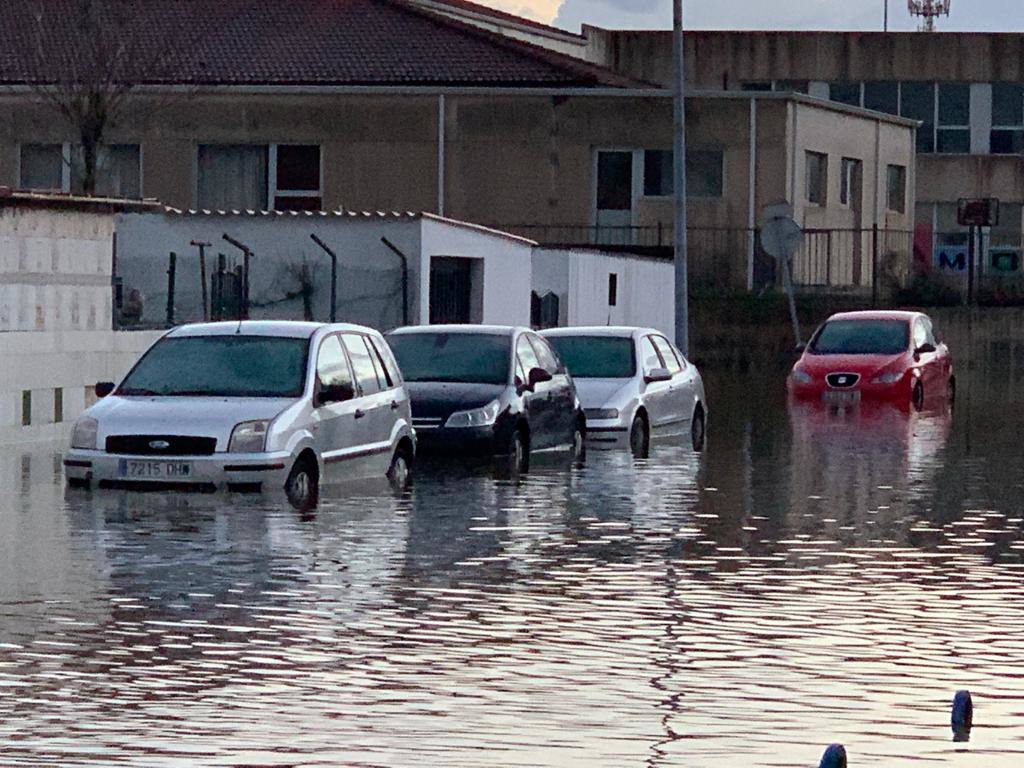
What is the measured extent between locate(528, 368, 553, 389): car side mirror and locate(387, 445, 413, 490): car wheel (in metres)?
3.06

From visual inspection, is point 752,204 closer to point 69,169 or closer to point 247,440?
point 69,169

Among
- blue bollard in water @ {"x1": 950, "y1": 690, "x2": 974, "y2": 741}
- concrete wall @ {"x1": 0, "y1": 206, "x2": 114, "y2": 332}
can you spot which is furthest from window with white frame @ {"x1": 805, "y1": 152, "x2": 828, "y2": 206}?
blue bollard in water @ {"x1": 950, "y1": 690, "x2": 974, "y2": 741}

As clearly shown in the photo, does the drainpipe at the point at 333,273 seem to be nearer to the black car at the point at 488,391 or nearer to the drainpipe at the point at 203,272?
the drainpipe at the point at 203,272

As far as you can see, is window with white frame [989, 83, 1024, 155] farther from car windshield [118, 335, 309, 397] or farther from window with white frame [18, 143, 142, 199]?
car windshield [118, 335, 309, 397]

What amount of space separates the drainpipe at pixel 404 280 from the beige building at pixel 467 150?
22.2 m

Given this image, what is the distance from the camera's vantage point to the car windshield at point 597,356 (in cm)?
2964

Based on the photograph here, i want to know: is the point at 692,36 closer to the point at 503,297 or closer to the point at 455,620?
the point at 503,297

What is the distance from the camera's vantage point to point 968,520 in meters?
19.6

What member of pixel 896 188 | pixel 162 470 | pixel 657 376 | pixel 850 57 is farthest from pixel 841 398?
pixel 850 57

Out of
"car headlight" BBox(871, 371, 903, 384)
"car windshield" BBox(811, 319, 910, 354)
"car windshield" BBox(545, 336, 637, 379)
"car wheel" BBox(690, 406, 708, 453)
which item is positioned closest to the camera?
"car windshield" BBox(545, 336, 637, 379)

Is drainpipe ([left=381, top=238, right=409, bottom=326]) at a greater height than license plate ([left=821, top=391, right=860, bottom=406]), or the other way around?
drainpipe ([left=381, top=238, right=409, bottom=326])

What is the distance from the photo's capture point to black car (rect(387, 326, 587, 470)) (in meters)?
24.2

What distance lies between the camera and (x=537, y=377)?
25.3 m

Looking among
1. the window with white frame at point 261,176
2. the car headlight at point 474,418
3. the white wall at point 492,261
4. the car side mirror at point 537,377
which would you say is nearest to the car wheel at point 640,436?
the car side mirror at point 537,377
